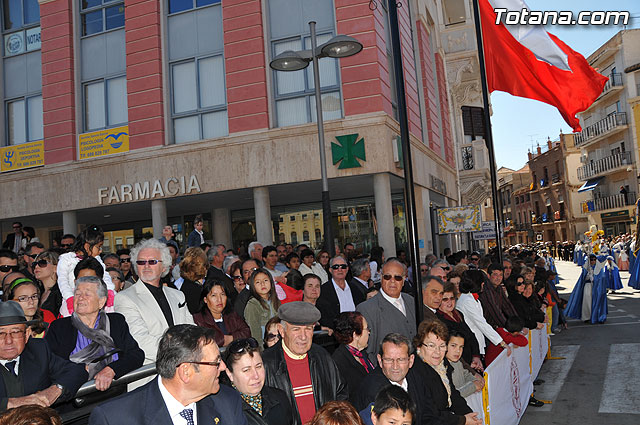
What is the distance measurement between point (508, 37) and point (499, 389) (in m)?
8.17

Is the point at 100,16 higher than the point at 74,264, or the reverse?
the point at 100,16

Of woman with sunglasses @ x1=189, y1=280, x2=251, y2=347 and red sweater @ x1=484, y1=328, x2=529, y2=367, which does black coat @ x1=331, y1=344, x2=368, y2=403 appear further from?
red sweater @ x1=484, y1=328, x2=529, y2=367

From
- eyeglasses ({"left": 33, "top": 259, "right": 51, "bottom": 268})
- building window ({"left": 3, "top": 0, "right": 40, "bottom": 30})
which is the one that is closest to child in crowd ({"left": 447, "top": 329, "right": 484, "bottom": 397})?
eyeglasses ({"left": 33, "top": 259, "right": 51, "bottom": 268})

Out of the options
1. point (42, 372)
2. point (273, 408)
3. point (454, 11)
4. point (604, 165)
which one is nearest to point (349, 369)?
point (273, 408)

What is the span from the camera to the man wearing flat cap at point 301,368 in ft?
13.0

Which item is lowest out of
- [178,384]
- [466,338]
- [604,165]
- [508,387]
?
[508,387]

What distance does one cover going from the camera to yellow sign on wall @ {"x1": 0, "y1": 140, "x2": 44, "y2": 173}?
17.7m

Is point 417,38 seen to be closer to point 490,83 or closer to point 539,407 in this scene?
point 490,83

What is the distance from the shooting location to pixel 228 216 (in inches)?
840

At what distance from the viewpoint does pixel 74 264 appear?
5605mm

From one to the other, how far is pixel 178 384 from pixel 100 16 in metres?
17.7

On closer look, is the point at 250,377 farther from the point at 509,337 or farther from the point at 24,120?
the point at 24,120


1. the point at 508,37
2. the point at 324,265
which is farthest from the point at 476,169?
the point at 324,265

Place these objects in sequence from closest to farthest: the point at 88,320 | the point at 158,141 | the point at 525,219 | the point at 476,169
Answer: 1. the point at 88,320
2. the point at 158,141
3. the point at 476,169
4. the point at 525,219
